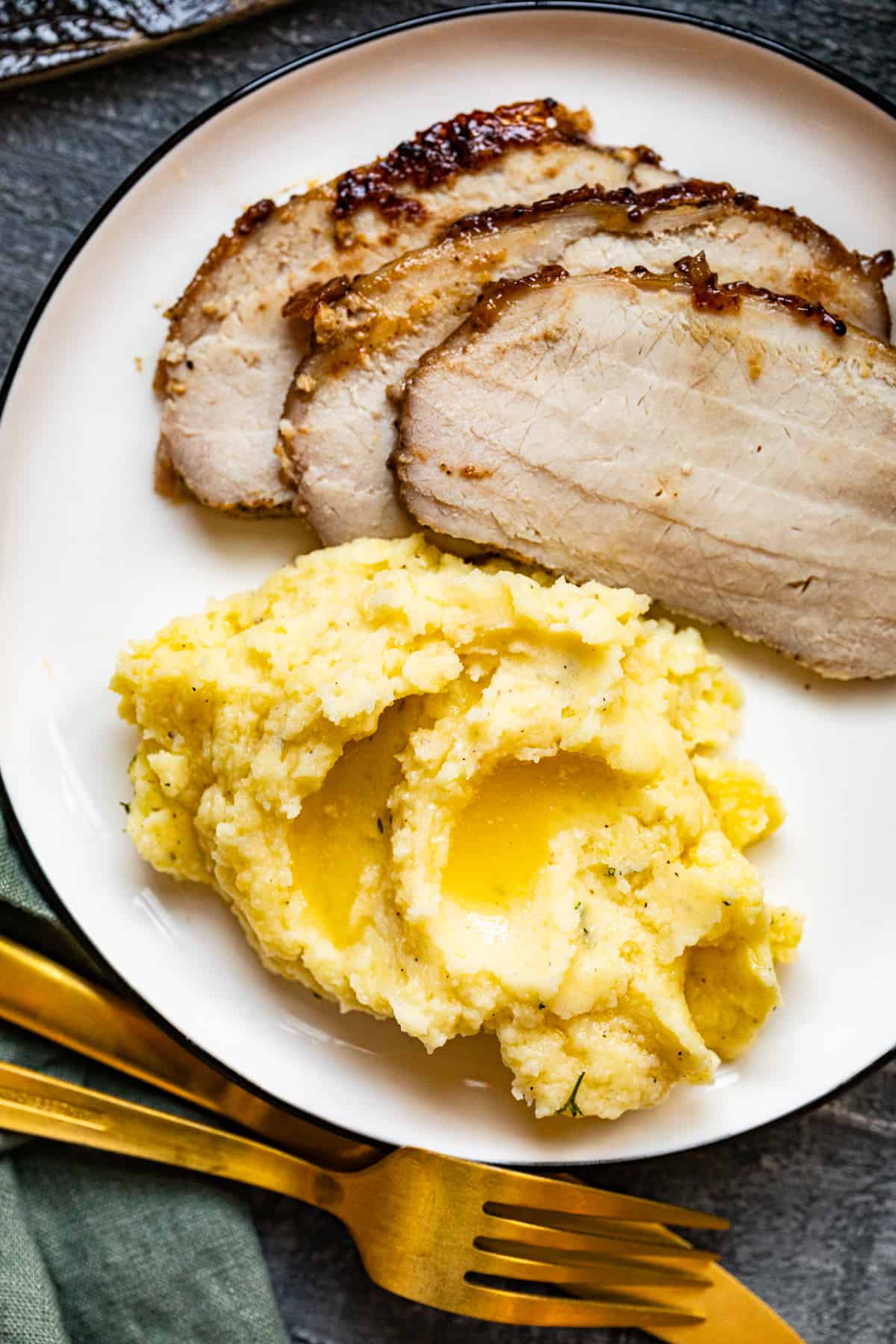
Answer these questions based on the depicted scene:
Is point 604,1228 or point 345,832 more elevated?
point 345,832

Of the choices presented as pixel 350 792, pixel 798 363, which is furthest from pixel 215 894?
pixel 798 363

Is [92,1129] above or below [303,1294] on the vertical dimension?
above

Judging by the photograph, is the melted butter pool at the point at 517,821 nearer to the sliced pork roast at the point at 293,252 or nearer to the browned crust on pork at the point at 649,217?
the sliced pork roast at the point at 293,252

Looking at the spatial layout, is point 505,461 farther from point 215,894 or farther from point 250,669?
point 215,894

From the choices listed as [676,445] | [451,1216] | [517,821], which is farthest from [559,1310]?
[676,445]

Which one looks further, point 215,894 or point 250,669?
point 215,894

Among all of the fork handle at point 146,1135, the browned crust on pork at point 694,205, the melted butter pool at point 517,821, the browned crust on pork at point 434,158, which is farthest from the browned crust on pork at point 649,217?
the fork handle at point 146,1135

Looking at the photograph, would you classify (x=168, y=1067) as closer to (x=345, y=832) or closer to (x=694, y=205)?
(x=345, y=832)
